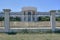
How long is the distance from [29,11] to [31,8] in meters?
1.22

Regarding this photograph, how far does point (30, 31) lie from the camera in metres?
17.0

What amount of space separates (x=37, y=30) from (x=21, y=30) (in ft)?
5.94

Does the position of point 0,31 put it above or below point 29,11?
below

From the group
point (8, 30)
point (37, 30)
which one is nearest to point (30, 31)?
point (37, 30)

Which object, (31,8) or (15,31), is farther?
(31,8)

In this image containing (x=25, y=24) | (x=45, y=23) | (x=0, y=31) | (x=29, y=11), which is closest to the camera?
(x=0, y=31)

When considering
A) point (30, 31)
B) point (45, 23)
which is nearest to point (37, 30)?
point (30, 31)

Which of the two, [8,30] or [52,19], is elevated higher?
[52,19]

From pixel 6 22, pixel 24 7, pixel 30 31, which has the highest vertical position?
pixel 24 7

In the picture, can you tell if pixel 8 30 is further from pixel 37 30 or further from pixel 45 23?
pixel 45 23

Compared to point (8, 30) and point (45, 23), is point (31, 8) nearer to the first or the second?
point (45, 23)

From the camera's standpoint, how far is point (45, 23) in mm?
22125

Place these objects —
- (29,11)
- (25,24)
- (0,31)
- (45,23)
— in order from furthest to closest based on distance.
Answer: (29,11), (45,23), (25,24), (0,31)

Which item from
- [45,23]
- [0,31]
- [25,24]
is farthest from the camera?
[45,23]
